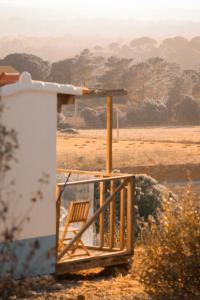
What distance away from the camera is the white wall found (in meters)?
10.4

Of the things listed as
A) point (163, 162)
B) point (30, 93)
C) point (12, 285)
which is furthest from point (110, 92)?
point (163, 162)

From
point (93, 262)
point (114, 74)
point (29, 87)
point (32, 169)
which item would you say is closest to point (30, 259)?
point (32, 169)

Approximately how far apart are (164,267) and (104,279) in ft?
7.55

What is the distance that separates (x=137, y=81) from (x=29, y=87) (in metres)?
91.0

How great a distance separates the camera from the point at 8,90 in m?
10.3

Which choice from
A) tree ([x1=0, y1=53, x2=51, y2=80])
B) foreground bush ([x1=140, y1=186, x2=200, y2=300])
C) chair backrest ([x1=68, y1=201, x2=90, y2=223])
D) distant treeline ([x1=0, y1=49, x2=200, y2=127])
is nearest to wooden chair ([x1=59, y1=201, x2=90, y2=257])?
chair backrest ([x1=68, y1=201, x2=90, y2=223])

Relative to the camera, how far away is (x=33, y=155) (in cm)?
1058

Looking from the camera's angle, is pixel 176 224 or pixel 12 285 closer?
pixel 12 285

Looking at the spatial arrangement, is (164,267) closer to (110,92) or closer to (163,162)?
(110,92)

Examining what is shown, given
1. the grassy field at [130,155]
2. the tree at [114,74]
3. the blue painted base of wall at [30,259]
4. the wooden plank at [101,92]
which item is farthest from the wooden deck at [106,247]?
the tree at [114,74]

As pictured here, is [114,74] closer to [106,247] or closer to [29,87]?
[106,247]

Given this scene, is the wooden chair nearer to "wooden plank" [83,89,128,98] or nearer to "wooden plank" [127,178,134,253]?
"wooden plank" [127,178,134,253]

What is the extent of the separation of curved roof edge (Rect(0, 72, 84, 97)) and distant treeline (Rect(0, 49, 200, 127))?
6680 centimetres

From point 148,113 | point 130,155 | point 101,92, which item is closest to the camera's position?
point 101,92
